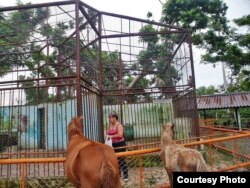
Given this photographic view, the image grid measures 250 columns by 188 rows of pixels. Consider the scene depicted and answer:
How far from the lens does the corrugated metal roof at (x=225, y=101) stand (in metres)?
22.2

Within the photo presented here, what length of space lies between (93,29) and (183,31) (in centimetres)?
337

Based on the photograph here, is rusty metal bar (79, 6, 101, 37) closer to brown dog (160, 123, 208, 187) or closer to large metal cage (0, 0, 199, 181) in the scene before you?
large metal cage (0, 0, 199, 181)

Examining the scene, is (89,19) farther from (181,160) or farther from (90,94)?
(181,160)

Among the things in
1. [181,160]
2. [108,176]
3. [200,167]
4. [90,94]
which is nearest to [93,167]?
[108,176]

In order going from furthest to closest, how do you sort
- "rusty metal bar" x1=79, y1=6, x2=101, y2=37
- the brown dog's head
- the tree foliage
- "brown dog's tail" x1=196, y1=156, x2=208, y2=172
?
the tree foliage → "rusty metal bar" x1=79, y1=6, x2=101, y2=37 → the brown dog's head → "brown dog's tail" x1=196, y1=156, x2=208, y2=172

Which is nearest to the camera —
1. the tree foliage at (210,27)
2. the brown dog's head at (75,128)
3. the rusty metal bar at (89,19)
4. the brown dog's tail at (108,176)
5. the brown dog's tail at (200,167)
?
the brown dog's tail at (108,176)

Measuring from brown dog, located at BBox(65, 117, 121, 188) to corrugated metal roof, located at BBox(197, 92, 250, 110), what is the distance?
20501 millimetres

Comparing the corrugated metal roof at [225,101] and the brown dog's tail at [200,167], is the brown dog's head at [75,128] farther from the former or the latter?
the corrugated metal roof at [225,101]

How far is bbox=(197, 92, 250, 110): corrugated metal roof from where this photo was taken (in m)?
22.2

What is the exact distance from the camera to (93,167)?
339 cm

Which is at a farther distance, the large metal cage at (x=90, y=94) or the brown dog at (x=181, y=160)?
the large metal cage at (x=90, y=94)

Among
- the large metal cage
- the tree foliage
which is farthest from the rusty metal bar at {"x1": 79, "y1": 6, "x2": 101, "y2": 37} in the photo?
the tree foliage

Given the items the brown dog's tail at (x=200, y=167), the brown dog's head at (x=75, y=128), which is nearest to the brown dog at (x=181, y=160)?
the brown dog's tail at (x=200, y=167)

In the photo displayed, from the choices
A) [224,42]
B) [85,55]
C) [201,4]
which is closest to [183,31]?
[85,55]
